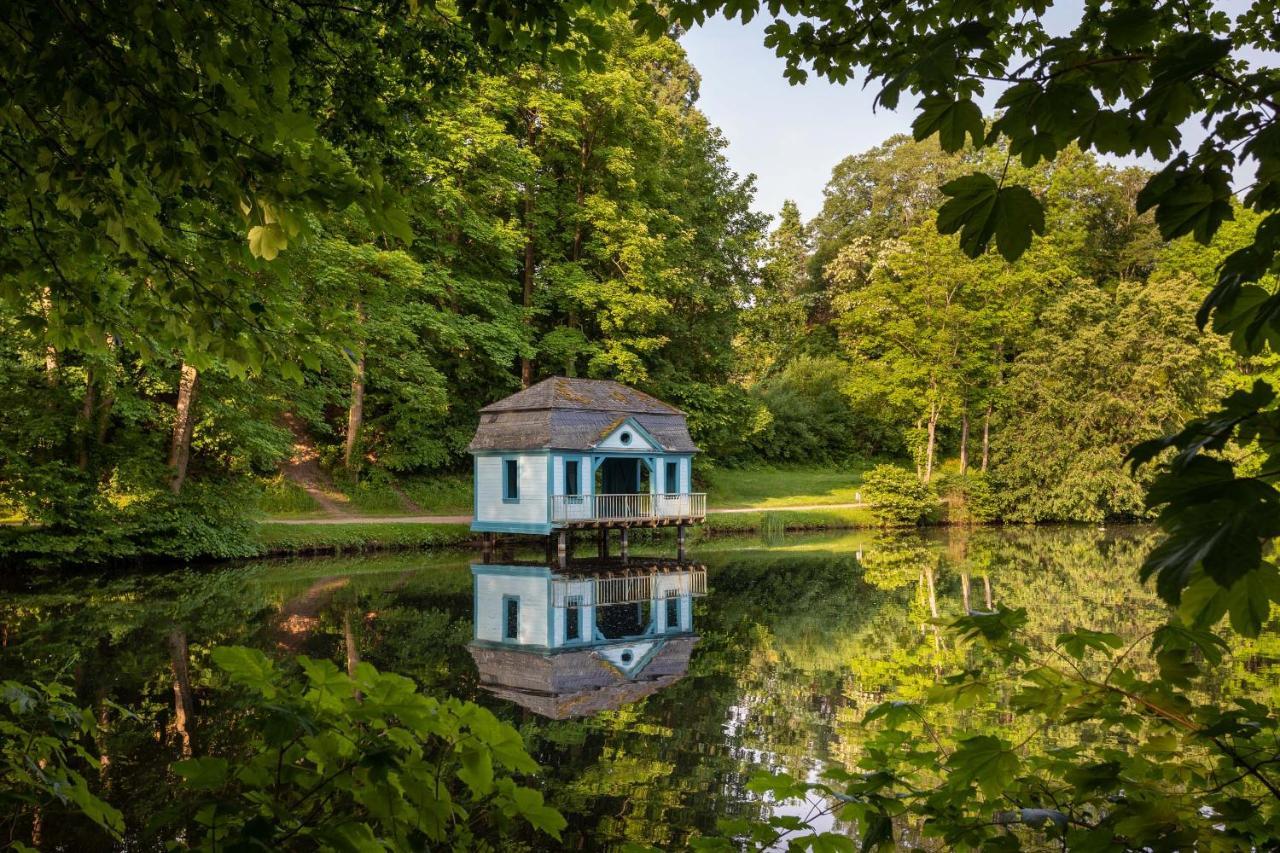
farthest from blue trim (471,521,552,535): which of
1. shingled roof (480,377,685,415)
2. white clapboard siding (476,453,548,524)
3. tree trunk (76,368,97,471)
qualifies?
tree trunk (76,368,97,471)

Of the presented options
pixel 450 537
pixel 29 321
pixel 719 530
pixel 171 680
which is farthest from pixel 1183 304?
pixel 29 321

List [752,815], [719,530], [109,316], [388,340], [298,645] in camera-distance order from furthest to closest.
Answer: [719,530] → [388,340] → [298,645] → [752,815] → [109,316]

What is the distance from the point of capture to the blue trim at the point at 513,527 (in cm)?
1869

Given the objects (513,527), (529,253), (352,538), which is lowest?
(352,538)

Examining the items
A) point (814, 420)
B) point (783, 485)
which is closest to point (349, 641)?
point (783, 485)

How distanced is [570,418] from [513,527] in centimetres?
273

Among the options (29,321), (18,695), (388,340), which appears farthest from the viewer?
(388,340)

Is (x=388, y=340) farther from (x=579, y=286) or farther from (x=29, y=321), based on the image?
(x=29, y=321)

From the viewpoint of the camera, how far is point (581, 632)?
1129 centimetres

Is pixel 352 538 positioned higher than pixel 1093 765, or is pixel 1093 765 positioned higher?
pixel 1093 765

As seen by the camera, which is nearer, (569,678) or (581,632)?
(569,678)

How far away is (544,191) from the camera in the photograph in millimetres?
27078

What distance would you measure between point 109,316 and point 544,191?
2424 centimetres

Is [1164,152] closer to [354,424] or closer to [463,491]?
[354,424]
